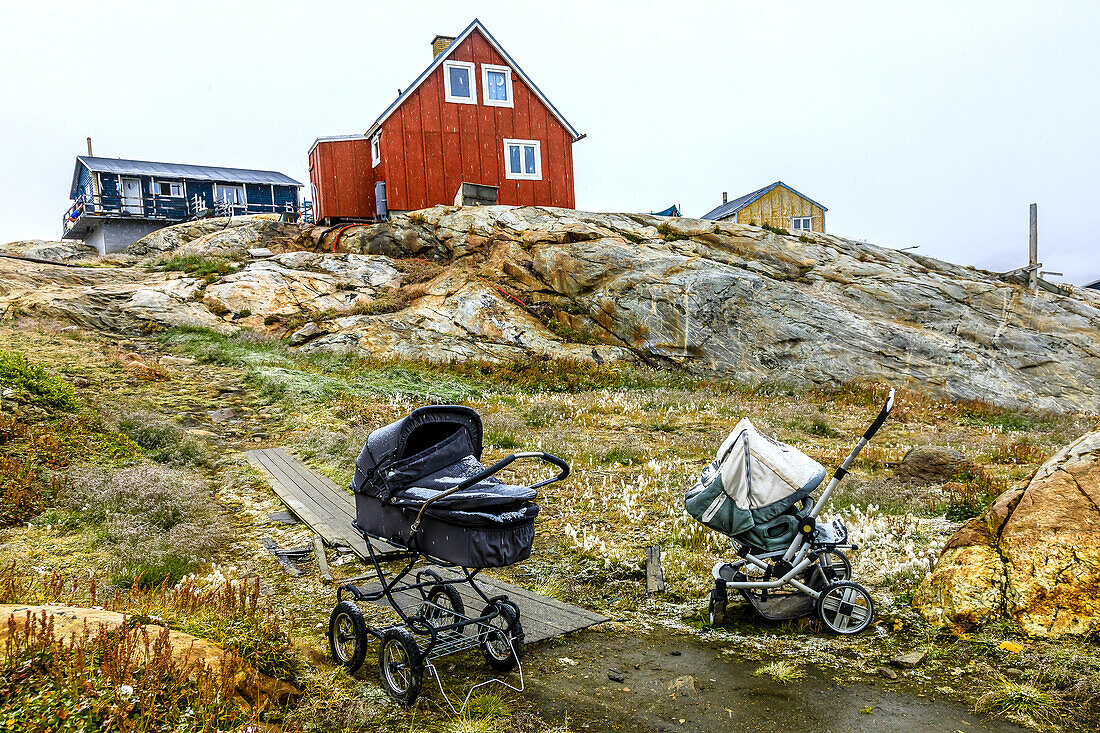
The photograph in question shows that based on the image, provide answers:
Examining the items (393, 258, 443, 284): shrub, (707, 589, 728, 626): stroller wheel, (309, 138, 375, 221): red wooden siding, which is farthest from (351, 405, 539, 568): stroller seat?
(309, 138, 375, 221): red wooden siding

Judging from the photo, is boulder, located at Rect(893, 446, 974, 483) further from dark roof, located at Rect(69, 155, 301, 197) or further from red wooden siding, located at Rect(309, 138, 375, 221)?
dark roof, located at Rect(69, 155, 301, 197)

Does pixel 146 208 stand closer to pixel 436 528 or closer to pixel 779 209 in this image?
pixel 779 209

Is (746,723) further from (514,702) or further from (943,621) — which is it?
(943,621)

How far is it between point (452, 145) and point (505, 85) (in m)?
4.31

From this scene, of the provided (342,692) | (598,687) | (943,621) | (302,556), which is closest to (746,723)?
(598,687)

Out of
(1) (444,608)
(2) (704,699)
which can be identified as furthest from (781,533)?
(1) (444,608)

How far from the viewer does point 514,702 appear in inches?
199

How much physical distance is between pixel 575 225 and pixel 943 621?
80.5ft

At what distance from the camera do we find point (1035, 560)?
5.86 metres

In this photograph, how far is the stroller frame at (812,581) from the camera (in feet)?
19.9

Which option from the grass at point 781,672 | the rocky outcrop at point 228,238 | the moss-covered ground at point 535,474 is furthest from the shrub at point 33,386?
the rocky outcrop at point 228,238

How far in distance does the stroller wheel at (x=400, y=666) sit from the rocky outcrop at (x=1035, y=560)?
473 cm

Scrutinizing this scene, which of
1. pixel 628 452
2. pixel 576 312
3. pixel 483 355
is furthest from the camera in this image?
pixel 576 312

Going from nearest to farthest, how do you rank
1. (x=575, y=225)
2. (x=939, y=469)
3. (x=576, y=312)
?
(x=939, y=469), (x=576, y=312), (x=575, y=225)
